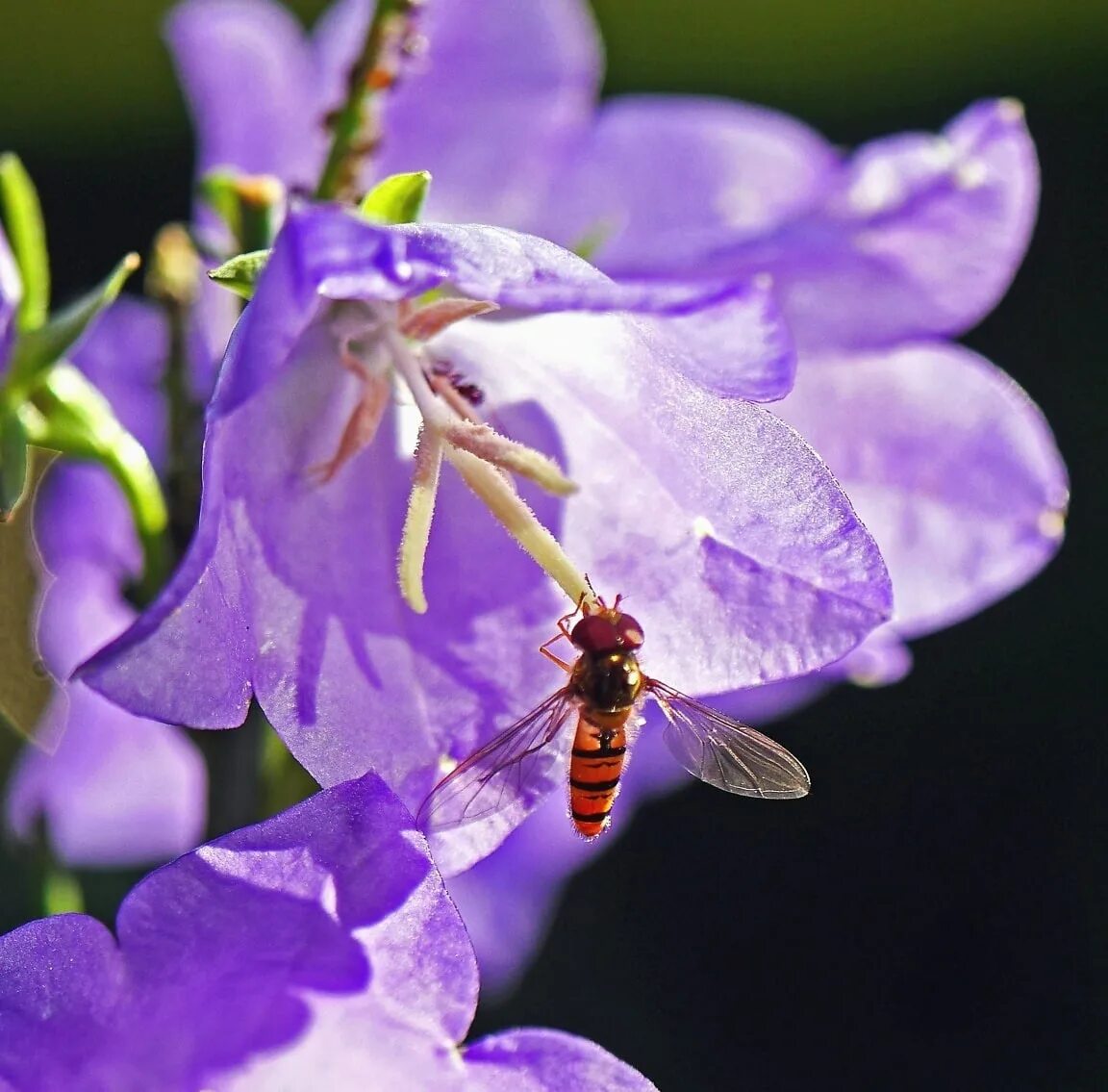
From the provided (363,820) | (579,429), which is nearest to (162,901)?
(363,820)

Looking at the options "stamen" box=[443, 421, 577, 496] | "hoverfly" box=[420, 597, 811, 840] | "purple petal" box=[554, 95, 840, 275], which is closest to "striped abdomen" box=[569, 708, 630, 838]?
"hoverfly" box=[420, 597, 811, 840]

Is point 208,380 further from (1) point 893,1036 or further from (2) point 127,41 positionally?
(2) point 127,41

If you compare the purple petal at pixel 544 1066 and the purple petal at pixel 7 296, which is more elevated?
the purple petal at pixel 7 296

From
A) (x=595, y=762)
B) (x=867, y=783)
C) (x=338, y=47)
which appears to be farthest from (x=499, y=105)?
(x=867, y=783)

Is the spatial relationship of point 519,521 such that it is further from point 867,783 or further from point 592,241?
point 867,783

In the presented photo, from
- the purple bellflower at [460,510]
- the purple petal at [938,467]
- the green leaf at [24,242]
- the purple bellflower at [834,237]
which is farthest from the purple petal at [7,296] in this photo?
the purple petal at [938,467]

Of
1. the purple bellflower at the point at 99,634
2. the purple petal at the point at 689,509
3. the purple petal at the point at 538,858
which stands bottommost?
the purple petal at the point at 538,858

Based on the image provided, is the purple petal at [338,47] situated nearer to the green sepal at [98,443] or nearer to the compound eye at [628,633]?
the green sepal at [98,443]
